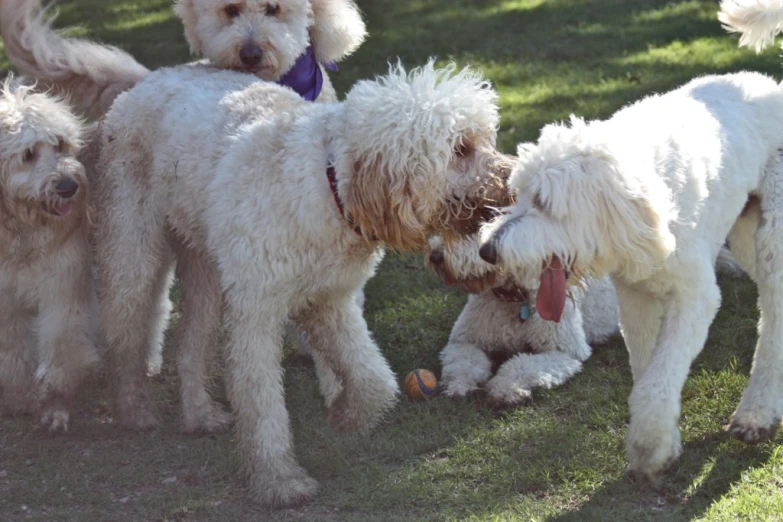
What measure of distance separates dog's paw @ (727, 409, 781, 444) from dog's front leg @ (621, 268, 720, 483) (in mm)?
458

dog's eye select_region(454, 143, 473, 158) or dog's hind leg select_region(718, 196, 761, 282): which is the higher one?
dog's eye select_region(454, 143, 473, 158)

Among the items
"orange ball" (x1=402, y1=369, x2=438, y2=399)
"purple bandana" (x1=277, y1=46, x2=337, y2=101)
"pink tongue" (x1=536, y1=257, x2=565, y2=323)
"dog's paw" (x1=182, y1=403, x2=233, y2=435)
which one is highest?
"pink tongue" (x1=536, y1=257, x2=565, y2=323)

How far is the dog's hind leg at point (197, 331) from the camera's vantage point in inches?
199

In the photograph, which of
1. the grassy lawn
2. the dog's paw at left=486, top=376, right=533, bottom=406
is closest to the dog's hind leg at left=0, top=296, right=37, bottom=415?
the grassy lawn

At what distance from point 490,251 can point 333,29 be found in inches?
91.2

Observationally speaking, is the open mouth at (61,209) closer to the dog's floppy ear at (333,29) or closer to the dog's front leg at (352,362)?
the dog's front leg at (352,362)

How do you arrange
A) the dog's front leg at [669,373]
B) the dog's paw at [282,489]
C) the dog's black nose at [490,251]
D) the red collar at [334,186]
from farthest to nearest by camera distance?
the dog's paw at [282,489], the red collar at [334,186], the dog's front leg at [669,373], the dog's black nose at [490,251]

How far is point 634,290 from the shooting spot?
4332 millimetres

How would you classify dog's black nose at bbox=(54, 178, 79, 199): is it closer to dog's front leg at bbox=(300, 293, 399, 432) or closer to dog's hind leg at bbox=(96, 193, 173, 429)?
dog's hind leg at bbox=(96, 193, 173, 429)

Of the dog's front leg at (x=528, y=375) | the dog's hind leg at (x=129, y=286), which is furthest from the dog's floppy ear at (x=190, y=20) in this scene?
the dog's front leg at (x=528, y=375)

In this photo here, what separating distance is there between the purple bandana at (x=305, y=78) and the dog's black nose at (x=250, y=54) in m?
0.21

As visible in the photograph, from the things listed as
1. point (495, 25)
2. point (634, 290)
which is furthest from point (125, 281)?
point (495, 25)

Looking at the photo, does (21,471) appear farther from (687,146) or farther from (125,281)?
(687,146)

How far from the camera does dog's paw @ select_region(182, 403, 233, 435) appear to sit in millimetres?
5004
